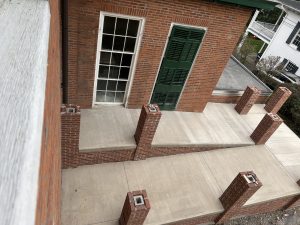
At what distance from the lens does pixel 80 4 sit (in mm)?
6090

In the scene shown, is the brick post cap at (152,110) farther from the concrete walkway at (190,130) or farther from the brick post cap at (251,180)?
the brick post cap at (251,180)

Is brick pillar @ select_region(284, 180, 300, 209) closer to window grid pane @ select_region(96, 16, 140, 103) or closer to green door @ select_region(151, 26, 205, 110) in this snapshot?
green door @ select_region(151, 26, 205, 110)

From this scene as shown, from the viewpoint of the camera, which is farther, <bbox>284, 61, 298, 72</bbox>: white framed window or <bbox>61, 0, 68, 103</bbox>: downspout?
<bbox>284, 61, 298, 72</bbox>: white framed window

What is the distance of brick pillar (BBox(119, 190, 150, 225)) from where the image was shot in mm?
5348

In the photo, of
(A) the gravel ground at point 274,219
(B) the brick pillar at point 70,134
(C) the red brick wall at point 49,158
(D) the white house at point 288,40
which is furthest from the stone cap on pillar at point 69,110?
(D) the white house at point 288,40

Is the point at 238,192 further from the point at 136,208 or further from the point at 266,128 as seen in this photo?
the point at 266,128

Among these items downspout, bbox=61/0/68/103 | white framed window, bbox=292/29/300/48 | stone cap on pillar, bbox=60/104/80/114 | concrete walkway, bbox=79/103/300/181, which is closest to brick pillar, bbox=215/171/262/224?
concrete walkway, bbox=79/103/300/181

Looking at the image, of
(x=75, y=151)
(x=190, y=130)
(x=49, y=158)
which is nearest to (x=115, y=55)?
(x=75, y=151)

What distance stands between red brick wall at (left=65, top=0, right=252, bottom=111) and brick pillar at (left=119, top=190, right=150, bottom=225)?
3494mm

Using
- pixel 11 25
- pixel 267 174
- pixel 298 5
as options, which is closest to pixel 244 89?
pixel 267 174

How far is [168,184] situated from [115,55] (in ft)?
12.5

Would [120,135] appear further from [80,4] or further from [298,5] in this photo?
[298,5]

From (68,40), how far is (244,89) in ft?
23.7

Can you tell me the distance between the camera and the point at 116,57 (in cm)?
728
